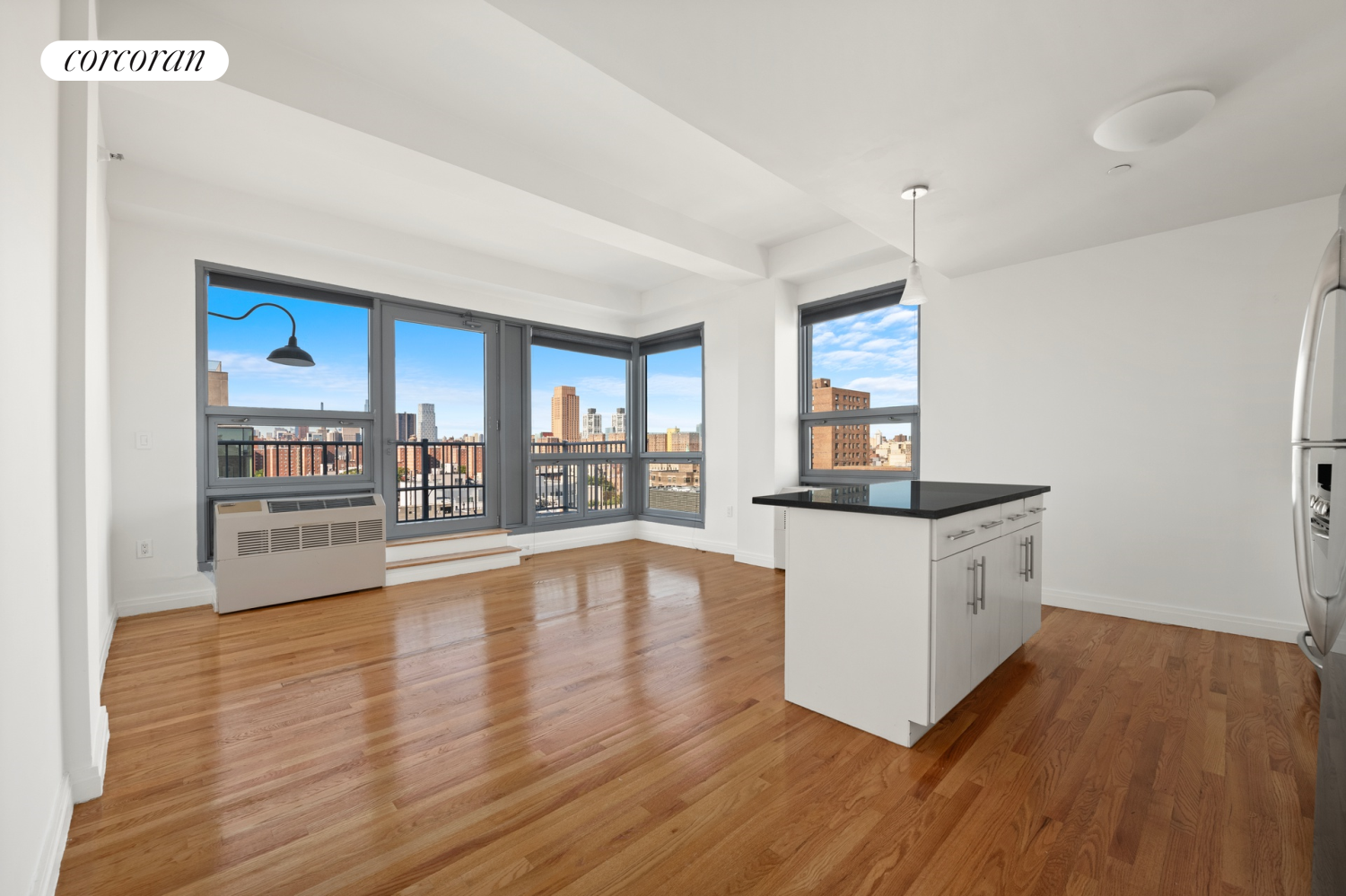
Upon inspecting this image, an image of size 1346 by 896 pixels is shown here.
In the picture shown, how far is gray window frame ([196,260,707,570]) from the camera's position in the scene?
13.2ft

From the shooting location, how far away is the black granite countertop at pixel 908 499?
6.60ft

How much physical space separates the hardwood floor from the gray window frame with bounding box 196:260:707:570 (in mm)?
1454

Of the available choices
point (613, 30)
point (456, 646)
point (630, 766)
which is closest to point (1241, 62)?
point (613, 30)

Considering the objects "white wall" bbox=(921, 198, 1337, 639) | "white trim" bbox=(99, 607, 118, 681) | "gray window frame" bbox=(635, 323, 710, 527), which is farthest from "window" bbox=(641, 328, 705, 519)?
"white trim" bbox=(99, 607, 118, 681)

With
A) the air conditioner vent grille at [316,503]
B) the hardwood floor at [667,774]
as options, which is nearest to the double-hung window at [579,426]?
the air conditioner vent grille at [316,503]

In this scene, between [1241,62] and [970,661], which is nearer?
[1241,62]

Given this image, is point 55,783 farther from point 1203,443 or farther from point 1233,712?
point 1203,443

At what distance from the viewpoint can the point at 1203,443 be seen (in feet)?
10.8

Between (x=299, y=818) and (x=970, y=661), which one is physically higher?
(x=970, y=661)

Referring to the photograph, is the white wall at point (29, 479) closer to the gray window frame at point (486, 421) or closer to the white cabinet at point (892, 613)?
the white cabinet at point (892, 613)

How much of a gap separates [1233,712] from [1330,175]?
104 inches

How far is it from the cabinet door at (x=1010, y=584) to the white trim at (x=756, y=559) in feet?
8.01

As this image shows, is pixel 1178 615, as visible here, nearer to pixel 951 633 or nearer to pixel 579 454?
pixel 951 633

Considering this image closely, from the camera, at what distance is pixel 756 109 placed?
7.38ft
